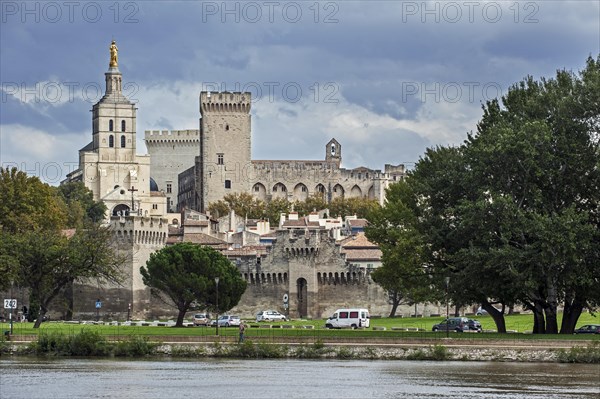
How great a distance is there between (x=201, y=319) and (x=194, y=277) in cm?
582

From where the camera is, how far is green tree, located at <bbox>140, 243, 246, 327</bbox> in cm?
11394

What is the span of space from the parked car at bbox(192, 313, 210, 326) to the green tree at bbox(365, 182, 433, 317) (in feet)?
42.1

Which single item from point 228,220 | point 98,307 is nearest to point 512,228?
point 98,307

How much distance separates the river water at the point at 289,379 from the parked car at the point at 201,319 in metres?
34.6

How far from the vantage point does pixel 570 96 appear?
3243 inches

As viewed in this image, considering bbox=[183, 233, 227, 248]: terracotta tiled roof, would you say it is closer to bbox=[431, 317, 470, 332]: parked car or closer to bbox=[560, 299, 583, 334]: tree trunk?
bbox=[431, 317, 470, 332]: parked car

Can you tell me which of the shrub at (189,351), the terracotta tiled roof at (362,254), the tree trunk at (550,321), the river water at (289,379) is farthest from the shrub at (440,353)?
the terracotta tiled roof at (362,254)

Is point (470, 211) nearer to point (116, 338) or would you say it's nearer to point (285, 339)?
point (285, 339)

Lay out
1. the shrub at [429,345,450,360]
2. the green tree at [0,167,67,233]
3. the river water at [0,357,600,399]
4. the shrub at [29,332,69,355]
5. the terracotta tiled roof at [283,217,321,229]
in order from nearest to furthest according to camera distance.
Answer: the river water at [0,357,600,399] → the shrub at [429,345,450,360] → the shrub at [29,332,69,355] → the green tree at [0,167,67,233] → the terracotta tiled roof at [283,217,321,229]

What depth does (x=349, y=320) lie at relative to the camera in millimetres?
105250

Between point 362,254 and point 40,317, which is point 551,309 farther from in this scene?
point 362,254

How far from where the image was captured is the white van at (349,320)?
104938 millimetres

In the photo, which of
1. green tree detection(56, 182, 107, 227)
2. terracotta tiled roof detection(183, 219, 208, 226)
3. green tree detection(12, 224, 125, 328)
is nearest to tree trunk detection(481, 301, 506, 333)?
green tree detection(12, 224, 125, 328)

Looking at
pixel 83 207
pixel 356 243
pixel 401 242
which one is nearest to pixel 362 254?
pixel 356 243
